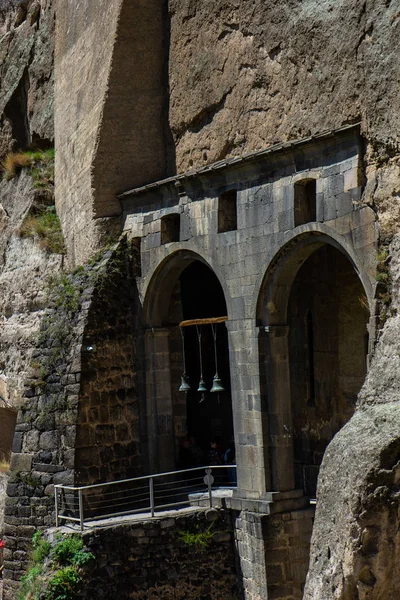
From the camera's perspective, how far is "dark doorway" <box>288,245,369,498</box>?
15875 millimetres

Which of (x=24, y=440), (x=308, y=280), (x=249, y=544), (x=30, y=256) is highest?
(x=30, y=256)

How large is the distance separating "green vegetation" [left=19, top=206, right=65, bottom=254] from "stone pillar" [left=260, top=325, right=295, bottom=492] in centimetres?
536

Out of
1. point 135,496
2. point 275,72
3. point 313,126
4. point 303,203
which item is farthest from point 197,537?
point 275,72

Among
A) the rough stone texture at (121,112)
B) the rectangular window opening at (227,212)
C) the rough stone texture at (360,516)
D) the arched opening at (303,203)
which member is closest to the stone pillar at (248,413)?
the rectangular window opening at (227,212)

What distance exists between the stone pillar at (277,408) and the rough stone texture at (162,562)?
104cm

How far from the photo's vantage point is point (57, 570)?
14.7 meters

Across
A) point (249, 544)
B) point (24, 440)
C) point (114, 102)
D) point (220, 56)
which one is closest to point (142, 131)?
point (114, 102)

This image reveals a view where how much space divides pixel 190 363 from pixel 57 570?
5.25 meters

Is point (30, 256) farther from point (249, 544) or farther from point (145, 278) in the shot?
point (249, 544)

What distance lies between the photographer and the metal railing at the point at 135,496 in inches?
619

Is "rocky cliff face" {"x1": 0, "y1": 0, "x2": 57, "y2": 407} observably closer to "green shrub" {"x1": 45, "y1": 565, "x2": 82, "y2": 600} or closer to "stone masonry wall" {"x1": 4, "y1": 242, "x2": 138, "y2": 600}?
"stone masonry wall" {"x1": 4, "y1": 242, "x2": 138, "y2": 600}

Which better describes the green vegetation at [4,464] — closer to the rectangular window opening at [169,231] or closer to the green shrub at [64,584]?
the green shrub at [64,584]

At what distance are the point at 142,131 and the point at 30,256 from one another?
388 cm

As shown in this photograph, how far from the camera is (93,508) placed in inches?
630
